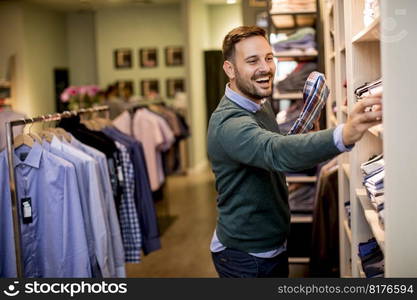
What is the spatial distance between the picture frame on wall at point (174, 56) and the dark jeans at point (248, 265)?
965 centimetres

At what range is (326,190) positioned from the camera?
11.9 ft

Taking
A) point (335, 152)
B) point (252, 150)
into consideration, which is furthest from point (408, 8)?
point (252, 150)

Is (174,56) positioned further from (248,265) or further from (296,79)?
(248,265)

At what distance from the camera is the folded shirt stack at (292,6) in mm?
3996

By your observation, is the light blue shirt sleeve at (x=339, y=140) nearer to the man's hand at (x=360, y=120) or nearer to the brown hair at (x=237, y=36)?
the man's hand at (x=360, y=120)

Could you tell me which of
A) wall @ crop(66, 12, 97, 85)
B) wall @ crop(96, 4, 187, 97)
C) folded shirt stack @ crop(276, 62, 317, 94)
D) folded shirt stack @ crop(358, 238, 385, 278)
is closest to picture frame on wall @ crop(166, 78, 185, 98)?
wall @ crop(96, 4, 187, 97)

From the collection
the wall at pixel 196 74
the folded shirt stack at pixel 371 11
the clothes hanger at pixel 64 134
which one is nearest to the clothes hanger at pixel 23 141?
the clothes hanger at pixel 64 134

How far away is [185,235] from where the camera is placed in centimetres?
582

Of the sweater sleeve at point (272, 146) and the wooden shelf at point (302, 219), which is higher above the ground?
the sweater sleeve at point (272, 146)

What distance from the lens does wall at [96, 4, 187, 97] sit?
1149cm

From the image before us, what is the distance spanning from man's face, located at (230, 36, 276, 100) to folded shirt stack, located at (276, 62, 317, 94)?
2.21m

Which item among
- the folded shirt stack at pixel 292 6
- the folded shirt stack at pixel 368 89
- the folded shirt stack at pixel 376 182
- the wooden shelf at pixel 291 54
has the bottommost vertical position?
the folded shirt stack at pixel 376 182

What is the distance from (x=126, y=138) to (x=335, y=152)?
8.08 feet

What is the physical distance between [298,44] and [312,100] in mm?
2255
